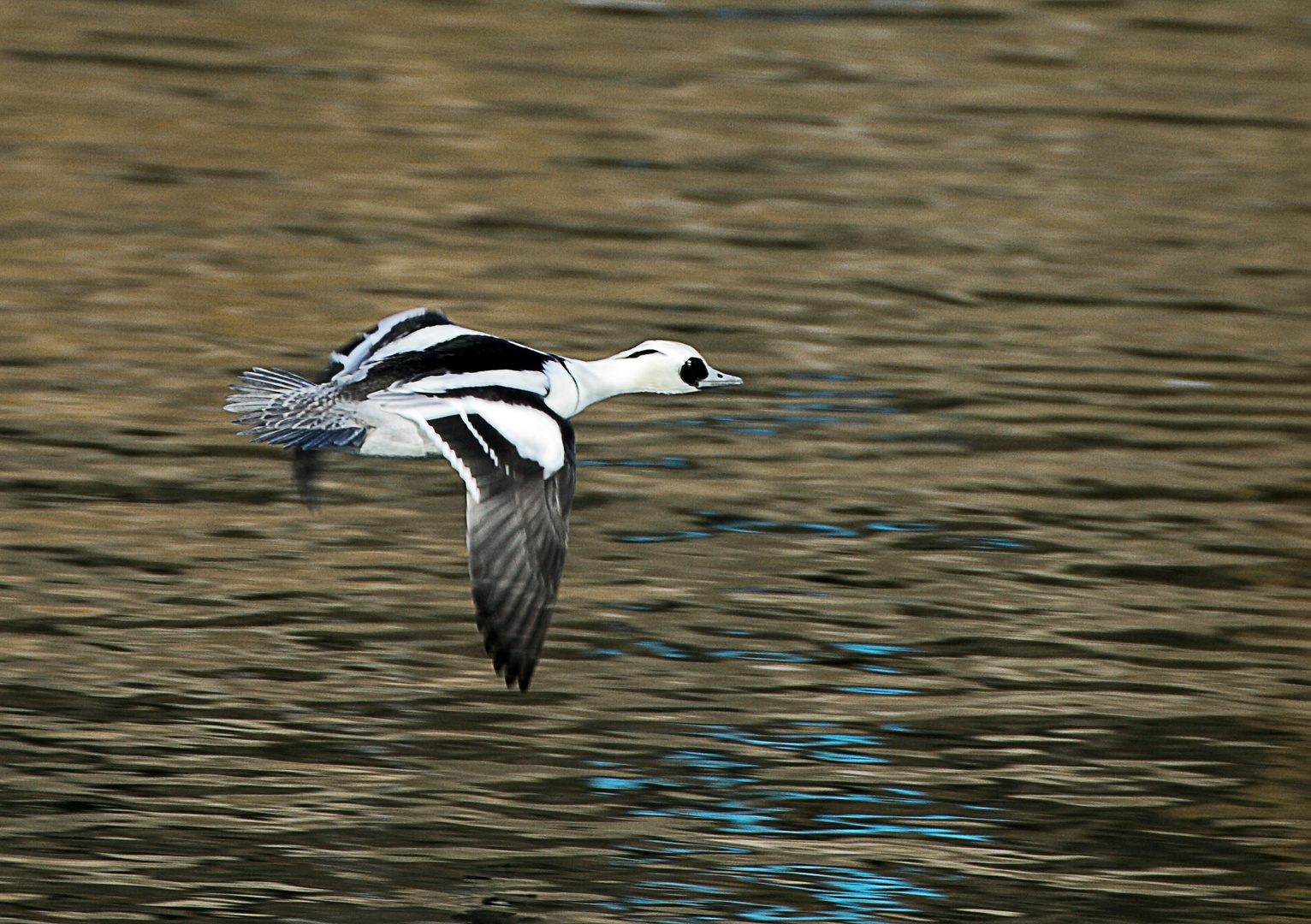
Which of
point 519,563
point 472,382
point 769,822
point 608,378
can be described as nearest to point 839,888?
point 769,822

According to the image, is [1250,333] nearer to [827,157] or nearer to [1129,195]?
[1129,195]

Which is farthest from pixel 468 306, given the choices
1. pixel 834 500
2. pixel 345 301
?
pixel 834 500

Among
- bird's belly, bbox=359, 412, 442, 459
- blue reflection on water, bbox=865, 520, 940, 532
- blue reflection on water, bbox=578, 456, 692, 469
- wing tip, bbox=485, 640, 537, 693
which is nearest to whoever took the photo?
wing tip, bbox=485, 640, 537, 693

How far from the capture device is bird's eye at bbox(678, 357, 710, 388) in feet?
30.1

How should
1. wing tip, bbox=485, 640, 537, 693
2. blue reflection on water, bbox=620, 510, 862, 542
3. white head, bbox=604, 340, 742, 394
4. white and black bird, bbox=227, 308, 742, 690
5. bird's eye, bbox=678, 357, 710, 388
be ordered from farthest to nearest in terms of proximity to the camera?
blue reflection on water, bbox=620, 510, 862, 542 < bird's eye, bbox=678, 357, 710, 388 < white head, bbox=604, 340, 742, 394 < white and black bird, bbox=227, 308, 742, 690 < wing tip, bbox=485, 640, 537, 693

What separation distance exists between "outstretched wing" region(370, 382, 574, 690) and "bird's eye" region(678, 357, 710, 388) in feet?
4.99

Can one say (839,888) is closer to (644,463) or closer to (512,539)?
(512,539)

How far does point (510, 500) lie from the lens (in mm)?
7230

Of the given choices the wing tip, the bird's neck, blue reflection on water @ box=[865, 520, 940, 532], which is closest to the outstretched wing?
the wing tip

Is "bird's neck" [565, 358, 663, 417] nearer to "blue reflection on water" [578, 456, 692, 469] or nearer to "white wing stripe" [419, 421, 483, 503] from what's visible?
"white wing stripe" [419, 421, 483, 503]

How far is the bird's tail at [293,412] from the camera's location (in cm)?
780

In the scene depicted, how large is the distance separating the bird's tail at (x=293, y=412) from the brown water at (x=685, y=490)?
2.90 feet

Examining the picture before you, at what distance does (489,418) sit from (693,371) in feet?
5.98

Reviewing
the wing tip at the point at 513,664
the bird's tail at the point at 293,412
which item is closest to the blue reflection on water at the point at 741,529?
the bird's tail at the point at 293,412
